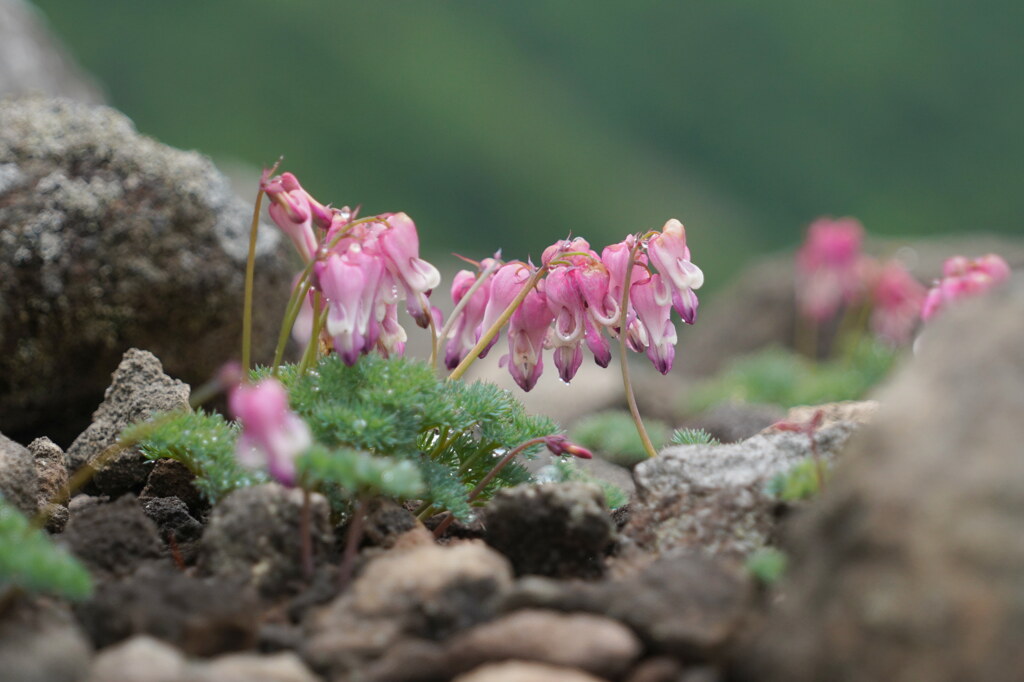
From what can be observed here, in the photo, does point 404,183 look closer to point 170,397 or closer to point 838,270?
point 838,270

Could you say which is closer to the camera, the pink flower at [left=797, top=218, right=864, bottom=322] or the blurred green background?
the pink flower at [left=797, top=218, right=864, bottom=322]

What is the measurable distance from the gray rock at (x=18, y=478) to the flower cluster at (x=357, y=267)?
77cm

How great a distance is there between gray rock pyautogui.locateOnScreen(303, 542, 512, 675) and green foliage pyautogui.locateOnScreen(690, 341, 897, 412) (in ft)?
11.9

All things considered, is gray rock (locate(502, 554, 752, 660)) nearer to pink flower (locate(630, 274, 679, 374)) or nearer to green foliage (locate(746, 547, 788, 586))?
green foliage (locate(746, 547, 788, 586))

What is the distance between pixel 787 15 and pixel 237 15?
936cm

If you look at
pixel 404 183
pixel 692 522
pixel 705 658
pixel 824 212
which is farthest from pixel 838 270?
pixel 404 183

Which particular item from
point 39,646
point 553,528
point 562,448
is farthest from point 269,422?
point 562,448

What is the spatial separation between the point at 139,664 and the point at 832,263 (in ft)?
24.1

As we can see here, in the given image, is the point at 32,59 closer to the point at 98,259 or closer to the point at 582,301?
the point at 98,259

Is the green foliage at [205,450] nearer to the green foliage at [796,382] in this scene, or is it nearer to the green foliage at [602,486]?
the green foliage at [602,486]

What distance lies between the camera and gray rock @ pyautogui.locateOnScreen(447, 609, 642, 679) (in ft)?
4.84

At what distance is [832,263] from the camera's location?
7898 millimetres

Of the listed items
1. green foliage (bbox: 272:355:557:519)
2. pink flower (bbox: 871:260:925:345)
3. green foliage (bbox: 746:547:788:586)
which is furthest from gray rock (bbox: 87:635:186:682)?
pink flower (bbox: 871:260:925:345)

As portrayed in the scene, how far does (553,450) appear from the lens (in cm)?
218
